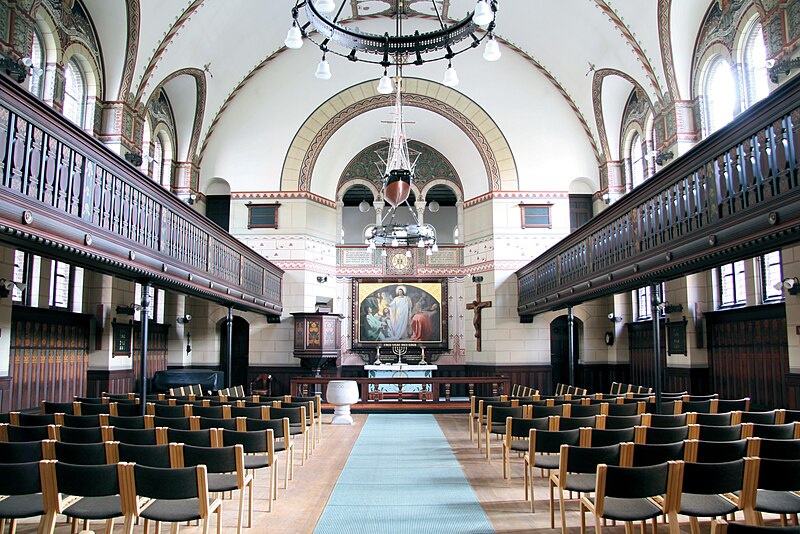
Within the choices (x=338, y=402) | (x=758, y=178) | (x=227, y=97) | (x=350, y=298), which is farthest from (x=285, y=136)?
(x=758, y=178)

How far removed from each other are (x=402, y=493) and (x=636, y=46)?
12.6 m

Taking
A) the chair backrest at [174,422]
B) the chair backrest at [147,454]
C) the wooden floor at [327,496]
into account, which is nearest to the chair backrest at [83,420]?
the chair backrest at [174,422]

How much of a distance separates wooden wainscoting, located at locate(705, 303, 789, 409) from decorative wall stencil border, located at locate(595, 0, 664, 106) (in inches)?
220

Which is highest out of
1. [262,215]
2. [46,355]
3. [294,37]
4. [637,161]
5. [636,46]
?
[636,46]

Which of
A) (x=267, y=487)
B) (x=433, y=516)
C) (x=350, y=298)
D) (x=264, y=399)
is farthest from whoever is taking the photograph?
(x=350, y=298)

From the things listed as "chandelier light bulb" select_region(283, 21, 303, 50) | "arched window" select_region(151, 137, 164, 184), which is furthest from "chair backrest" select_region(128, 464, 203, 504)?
"arched window" select_region(151, 137, 164, 184)

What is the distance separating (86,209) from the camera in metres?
8.18

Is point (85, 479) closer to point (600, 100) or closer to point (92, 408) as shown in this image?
point (92, 408)

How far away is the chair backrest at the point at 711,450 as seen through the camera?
5562 mm

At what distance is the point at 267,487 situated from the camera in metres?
7.89

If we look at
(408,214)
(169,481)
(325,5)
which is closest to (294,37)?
(325,5)

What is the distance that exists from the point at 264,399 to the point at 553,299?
8.40 meters

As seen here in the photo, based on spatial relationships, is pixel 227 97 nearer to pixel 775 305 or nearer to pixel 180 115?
pixel 180 115

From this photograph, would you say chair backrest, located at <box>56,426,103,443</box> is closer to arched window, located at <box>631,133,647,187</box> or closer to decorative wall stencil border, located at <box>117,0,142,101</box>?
decorative wall stencil border, located at <box>117,0,142,101</box>
